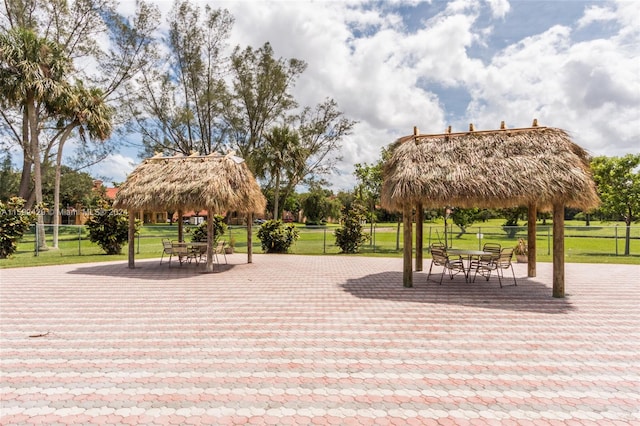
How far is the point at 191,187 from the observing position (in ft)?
36.6

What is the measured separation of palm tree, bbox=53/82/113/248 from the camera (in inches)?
754

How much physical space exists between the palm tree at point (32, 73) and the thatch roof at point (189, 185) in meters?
8.65

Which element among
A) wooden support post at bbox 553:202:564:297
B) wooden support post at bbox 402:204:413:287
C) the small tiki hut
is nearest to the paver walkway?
wooden support post at bbox 553:202:564:297

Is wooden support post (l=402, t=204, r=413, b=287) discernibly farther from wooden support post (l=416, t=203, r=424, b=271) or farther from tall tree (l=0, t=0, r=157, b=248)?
tall tree (l=0, t=0, r=157, b=248)

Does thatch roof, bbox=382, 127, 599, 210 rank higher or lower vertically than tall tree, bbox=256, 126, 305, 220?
lower

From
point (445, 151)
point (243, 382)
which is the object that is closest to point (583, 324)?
point (445, 151)

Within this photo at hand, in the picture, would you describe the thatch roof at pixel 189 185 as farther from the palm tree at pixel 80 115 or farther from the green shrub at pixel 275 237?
the palm tree at pixel 80 115

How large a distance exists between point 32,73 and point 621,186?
104 feet

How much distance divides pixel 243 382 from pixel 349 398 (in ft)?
3.72

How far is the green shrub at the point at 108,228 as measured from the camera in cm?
1628

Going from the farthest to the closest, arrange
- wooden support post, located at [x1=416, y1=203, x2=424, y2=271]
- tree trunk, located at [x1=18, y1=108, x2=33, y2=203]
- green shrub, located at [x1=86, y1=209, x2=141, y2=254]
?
1. tree trunk, located at [x1=18, y1=108, x2=33, y2=203]
2. green shrub, located at [x1=86, y1=209, x2=141, y2=254]
3. wooden support post, located at [x1=416, y1=203, x2=424, y2=271]

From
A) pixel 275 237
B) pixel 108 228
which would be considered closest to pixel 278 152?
pixel 275 237

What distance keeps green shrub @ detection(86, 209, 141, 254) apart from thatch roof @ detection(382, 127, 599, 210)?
13.1 metres

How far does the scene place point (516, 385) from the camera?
12.2ft
